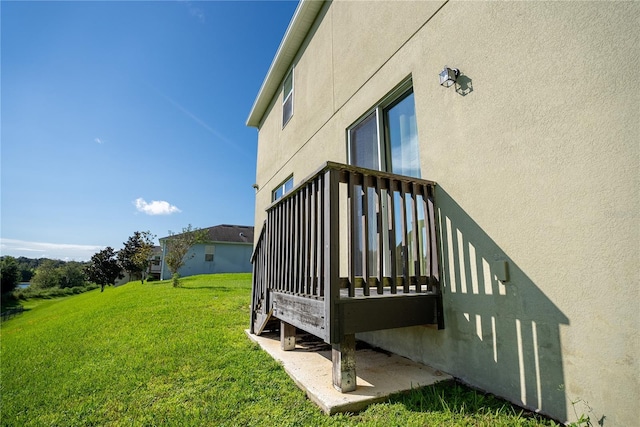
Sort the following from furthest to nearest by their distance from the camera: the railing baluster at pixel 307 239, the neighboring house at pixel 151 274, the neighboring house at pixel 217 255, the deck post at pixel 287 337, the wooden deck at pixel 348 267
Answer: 1. the neighboring house at pixel 151 274
2. the neighboring house at pixel 217 255
3. the deck post at pixel 287 337
4. the railing baluster at pixel 307 239
5. the wooden deck at pixel 348 267

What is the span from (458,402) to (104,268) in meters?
35.0

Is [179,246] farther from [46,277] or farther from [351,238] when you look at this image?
[46,277]

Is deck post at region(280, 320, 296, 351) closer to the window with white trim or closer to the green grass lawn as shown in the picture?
the green grass lawn

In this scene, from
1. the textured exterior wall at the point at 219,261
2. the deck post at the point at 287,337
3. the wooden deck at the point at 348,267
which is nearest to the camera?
the wooden deck at the point at 348,267

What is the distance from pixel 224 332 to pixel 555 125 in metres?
5.12

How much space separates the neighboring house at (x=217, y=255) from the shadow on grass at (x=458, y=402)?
1032 inches

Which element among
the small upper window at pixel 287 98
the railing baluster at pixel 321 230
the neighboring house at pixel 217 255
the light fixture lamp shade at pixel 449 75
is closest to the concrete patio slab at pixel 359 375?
the railing baluster at pixel 321 230

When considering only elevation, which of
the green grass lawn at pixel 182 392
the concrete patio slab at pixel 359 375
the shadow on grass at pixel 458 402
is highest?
the shadow on grass at pixel 458 402

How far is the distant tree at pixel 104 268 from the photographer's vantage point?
93.0 ft

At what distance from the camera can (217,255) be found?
28094 mm

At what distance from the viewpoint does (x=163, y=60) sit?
9211mm

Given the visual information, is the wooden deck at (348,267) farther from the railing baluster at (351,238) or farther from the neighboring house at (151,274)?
the neighboring house at (151,274)

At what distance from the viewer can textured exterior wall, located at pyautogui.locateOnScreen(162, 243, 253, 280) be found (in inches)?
1051

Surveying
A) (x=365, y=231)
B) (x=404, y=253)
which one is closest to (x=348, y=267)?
(x=365, y=231)
